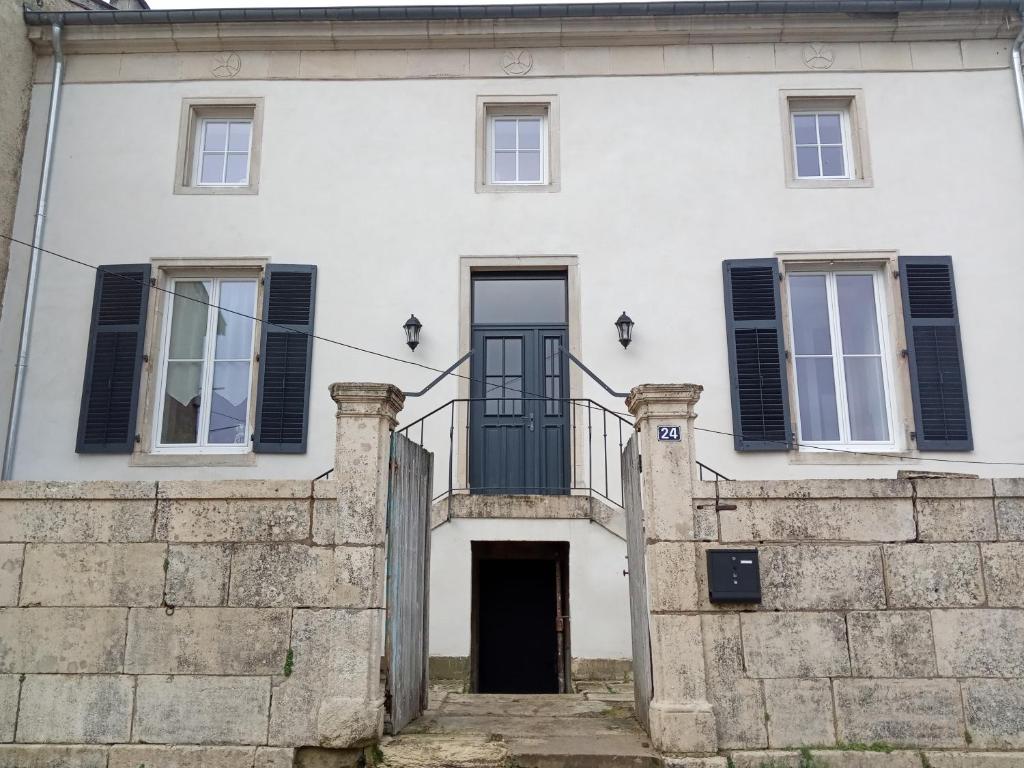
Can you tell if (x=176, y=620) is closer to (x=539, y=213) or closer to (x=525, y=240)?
(x=525, y=240)

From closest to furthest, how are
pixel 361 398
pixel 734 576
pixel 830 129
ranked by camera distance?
pixel 734 576 → pixel 361 398 → pixel 830 129

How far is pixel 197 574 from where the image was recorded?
5.04 m

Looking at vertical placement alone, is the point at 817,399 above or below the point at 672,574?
above

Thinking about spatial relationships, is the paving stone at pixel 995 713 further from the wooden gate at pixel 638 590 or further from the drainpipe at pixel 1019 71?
the drainpipe at pixel 1019 71

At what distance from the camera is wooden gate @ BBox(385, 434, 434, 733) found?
5156mm

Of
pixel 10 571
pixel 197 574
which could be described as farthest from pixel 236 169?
pixel 197 574

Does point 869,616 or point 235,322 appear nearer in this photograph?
point 869,616

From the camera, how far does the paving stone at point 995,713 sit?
15.6 ft

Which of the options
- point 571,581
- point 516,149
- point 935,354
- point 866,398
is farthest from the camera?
point 516,149

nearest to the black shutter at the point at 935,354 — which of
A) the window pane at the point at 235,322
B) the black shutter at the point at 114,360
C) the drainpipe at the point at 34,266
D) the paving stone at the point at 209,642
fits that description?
the paving stone at the point at 209,642

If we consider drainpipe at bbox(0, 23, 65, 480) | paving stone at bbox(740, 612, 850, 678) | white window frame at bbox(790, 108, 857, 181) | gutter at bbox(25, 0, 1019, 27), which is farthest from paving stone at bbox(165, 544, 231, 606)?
white window frame at bbox(790, 108, 857, 181)

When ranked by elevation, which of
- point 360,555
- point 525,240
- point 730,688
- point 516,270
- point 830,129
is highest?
point 830,129

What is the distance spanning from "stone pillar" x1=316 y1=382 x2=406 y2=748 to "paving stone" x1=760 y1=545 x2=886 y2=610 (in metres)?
2.26

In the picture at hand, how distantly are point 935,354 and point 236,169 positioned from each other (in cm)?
728
